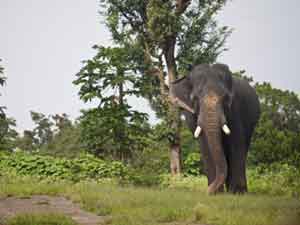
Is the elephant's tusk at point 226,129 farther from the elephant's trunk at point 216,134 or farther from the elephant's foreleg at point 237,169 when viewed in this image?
the elephant's foreleg at point 237,169

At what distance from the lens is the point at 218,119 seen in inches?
492

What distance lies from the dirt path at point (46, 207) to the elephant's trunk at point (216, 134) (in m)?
3.70

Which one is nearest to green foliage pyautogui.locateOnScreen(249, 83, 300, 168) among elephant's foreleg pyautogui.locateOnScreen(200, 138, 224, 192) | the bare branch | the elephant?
the bare branch

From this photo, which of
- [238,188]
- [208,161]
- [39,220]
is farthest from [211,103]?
[39,220]

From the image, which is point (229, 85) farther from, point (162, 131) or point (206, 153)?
point (162, 131)

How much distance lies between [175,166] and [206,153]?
1071 centimetres

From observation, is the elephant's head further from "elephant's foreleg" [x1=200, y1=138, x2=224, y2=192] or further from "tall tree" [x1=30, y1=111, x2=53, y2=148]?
"tall tree" [x1=30, y1=111, x2=53, y2=148]

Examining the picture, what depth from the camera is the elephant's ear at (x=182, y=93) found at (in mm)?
14016

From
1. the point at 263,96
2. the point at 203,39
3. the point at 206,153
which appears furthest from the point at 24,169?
the point at 263,96

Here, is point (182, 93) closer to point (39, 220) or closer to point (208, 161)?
point (208, 161)

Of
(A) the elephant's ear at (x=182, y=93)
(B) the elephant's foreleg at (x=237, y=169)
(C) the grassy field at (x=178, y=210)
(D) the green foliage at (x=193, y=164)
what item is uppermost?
(A) the elephant's ear at (x=182, y=93)

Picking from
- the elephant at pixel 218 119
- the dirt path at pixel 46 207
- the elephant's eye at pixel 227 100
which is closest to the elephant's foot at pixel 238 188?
the elephant at pixel 218 119

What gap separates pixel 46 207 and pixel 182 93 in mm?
6041

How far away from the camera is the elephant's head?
486 inches
